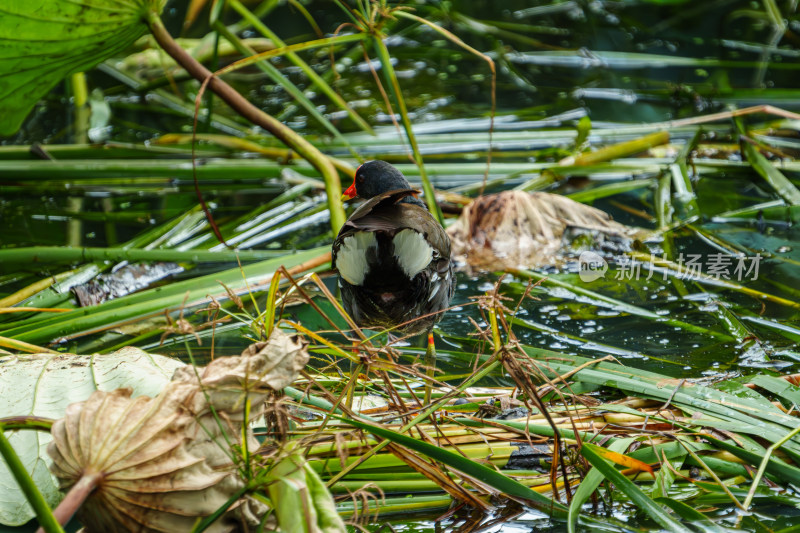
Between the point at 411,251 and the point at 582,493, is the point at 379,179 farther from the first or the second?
the point at 582,493

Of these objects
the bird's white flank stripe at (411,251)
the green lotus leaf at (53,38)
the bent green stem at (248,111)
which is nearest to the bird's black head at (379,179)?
the bent green stem at (248,111)

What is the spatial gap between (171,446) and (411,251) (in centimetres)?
106

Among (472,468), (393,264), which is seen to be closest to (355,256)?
(393,264)

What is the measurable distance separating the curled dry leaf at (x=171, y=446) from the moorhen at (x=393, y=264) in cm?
67

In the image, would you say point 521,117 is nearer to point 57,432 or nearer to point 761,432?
point 761,432

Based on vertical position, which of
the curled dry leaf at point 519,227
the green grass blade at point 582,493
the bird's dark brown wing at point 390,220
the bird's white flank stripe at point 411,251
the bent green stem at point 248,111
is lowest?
the green grass blade at point 582,493

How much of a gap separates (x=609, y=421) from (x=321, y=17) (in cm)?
586

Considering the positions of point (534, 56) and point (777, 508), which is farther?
point (534, 56)

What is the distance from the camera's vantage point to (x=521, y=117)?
4.97 m

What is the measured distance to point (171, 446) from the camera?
1333 mm

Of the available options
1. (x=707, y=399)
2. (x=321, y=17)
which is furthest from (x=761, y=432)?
(x=321, y=17)

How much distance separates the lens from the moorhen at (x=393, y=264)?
214 centimetres

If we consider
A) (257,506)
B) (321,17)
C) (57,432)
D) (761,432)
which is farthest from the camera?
(321,17)

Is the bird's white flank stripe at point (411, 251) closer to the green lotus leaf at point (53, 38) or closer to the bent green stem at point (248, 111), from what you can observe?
the bent green stem at point (248, 111)
